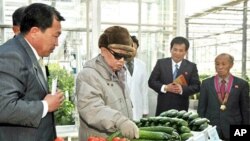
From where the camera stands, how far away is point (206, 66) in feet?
61.8

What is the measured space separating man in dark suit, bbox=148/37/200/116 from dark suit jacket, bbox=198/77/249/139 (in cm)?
22

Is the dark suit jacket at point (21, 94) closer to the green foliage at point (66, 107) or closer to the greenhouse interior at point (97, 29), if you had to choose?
the green foliage at point (66, 107)

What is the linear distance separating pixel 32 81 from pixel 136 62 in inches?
88.5

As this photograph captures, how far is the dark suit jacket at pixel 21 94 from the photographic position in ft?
4.98

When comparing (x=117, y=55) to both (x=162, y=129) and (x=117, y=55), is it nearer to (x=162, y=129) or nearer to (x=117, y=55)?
(x=117, y=55)

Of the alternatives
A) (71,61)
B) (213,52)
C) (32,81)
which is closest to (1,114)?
(32,81)

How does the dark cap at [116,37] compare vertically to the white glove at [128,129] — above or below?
above

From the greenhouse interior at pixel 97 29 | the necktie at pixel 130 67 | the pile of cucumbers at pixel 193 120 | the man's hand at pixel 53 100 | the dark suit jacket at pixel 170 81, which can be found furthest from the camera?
the greenhouse interior at pixel 97 29

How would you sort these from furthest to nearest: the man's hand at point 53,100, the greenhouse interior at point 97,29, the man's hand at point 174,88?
the greenhouse interior at point 97,29, the man's hand at point 174,88, the man's hand at point 53,100

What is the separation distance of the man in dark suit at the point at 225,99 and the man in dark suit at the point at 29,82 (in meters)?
1.96

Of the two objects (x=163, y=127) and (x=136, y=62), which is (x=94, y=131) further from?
(x=136, y=62)

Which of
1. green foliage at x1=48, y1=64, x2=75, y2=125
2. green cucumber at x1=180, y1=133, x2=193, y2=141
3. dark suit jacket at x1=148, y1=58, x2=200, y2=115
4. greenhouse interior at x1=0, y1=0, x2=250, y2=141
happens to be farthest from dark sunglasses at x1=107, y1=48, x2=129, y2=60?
dark suit jacket at x1=148, y1=58, x2=200, y2=115

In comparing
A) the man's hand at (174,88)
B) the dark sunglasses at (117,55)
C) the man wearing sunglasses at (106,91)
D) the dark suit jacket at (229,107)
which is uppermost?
the dark sunglasses at (117,55)

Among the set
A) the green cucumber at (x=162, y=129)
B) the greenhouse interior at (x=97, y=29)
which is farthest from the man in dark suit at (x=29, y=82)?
the greenhouse interior at (x=97, y=29)
